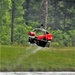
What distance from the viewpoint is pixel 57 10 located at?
33.8m

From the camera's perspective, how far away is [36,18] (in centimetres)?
3200

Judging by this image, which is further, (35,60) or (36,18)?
(36,18)

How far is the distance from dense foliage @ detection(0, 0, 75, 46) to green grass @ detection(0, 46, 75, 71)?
1905 centimetres

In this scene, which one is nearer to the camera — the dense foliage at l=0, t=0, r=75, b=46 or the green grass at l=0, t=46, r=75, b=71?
the green grass at l=0, t=46, r=75, b=71

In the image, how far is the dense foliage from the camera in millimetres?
29594

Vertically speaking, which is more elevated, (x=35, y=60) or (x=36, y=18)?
(x=36, y=18)

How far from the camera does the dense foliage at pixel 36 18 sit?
29.6 metres

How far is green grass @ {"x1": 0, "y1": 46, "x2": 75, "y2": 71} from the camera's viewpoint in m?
6.99

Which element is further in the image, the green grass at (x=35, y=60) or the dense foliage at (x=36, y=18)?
the dense foliage at (x=36, y=18)

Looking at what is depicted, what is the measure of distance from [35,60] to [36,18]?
24.1 m

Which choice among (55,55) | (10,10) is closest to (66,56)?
(55,55)

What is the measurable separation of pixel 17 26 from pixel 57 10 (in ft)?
16.2

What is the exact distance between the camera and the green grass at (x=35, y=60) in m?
6.99

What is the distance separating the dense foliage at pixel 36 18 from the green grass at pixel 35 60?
19045 mm
